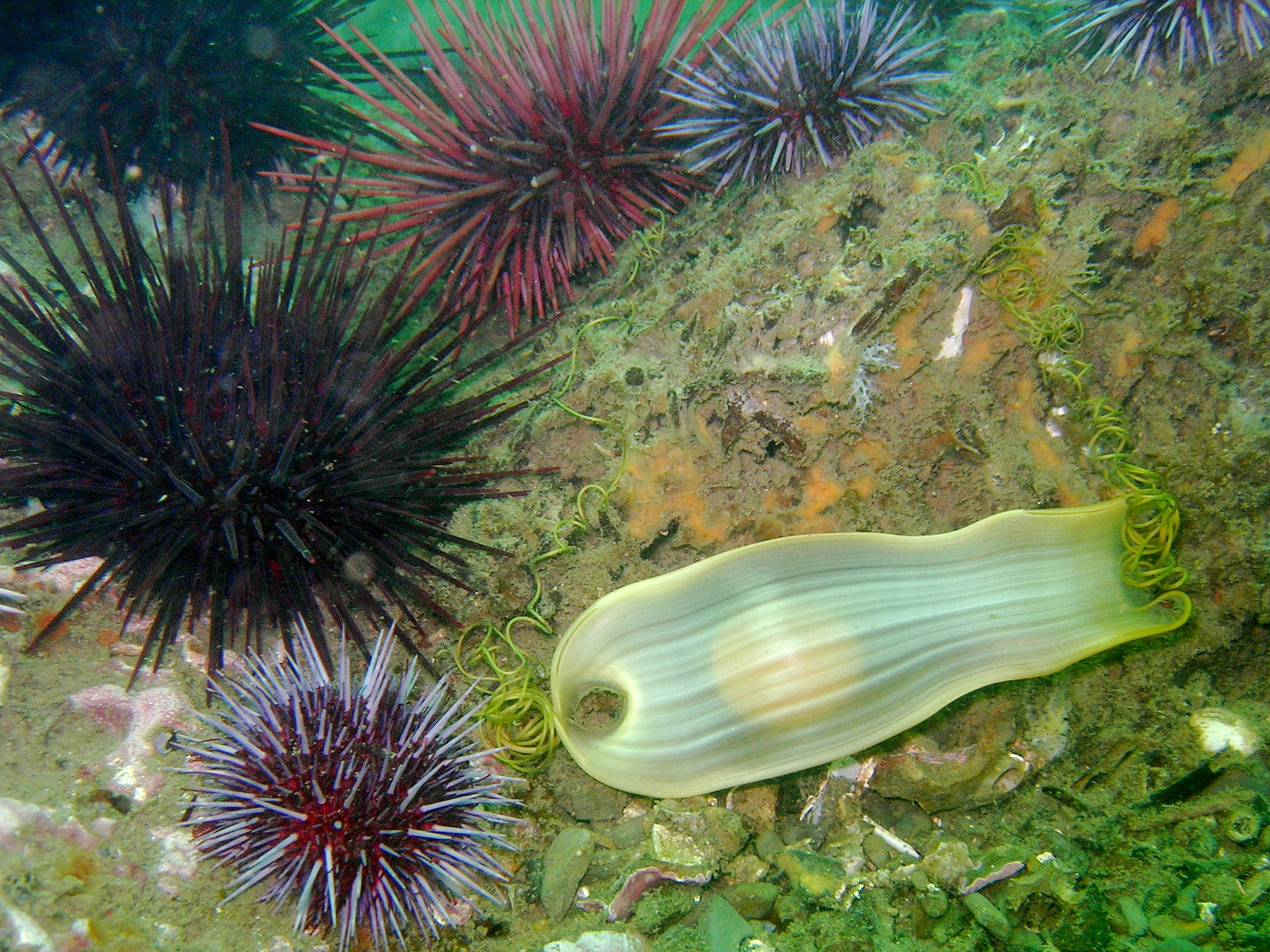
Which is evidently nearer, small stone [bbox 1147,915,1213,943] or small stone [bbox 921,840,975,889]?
small stone [bbox 1147,915,1213,943]

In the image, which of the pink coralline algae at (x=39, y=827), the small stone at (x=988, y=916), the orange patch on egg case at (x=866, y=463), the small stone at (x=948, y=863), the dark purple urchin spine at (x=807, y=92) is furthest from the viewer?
the dark purple urchin spine at (x=807, y=92)

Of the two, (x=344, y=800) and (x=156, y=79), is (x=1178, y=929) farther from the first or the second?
(x=156, y=79)

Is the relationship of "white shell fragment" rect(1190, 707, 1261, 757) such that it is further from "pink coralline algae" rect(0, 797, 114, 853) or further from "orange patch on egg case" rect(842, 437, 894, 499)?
"pink coralline algae" rect(0, 797, 114, 853)

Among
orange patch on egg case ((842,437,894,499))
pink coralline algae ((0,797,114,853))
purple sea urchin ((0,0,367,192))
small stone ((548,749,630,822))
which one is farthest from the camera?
purple sea urchin ((0,0,367,192))

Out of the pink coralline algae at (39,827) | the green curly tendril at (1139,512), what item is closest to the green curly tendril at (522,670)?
the pink coralline algae at (39,827)

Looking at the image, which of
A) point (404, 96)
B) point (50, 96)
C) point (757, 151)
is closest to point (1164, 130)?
point (757, 151)

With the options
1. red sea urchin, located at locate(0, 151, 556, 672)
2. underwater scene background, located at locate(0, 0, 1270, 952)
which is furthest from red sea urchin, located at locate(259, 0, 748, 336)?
red sea urchin, located at locate(0, 151, 556, 672)

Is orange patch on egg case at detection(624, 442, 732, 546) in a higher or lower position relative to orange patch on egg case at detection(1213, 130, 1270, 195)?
lower

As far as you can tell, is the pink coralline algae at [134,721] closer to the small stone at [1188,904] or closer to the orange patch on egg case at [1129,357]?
the small stone at [1188,904]
